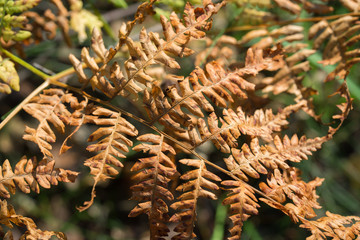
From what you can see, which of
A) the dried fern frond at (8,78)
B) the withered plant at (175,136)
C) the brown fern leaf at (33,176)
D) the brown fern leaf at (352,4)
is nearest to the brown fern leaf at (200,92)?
the withered plant at (175,136)

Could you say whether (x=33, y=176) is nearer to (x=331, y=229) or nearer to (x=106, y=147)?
(x=106, y=147)

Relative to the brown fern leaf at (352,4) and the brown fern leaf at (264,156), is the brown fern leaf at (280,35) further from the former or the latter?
the brown fern leaf at (264,156)

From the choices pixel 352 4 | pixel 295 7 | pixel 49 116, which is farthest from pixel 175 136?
pixel 352 4

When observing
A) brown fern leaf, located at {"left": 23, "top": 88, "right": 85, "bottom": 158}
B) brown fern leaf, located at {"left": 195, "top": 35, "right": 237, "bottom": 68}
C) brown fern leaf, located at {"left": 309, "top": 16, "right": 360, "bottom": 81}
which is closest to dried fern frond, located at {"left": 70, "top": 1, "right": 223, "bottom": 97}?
brown fern leaf, located at {"left": 23, "top": 88, "right": 85, "bottom": 158}

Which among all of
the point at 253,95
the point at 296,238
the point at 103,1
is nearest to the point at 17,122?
the point at 103,1

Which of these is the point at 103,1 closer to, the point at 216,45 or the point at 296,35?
the point at 216,45

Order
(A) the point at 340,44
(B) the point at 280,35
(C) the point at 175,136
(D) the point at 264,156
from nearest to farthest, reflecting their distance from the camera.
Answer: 1. (D) the point at 264,156
2. (C) the point at 175,136
3. (A) the point at 340,44
4. (B) the point at 280,35
